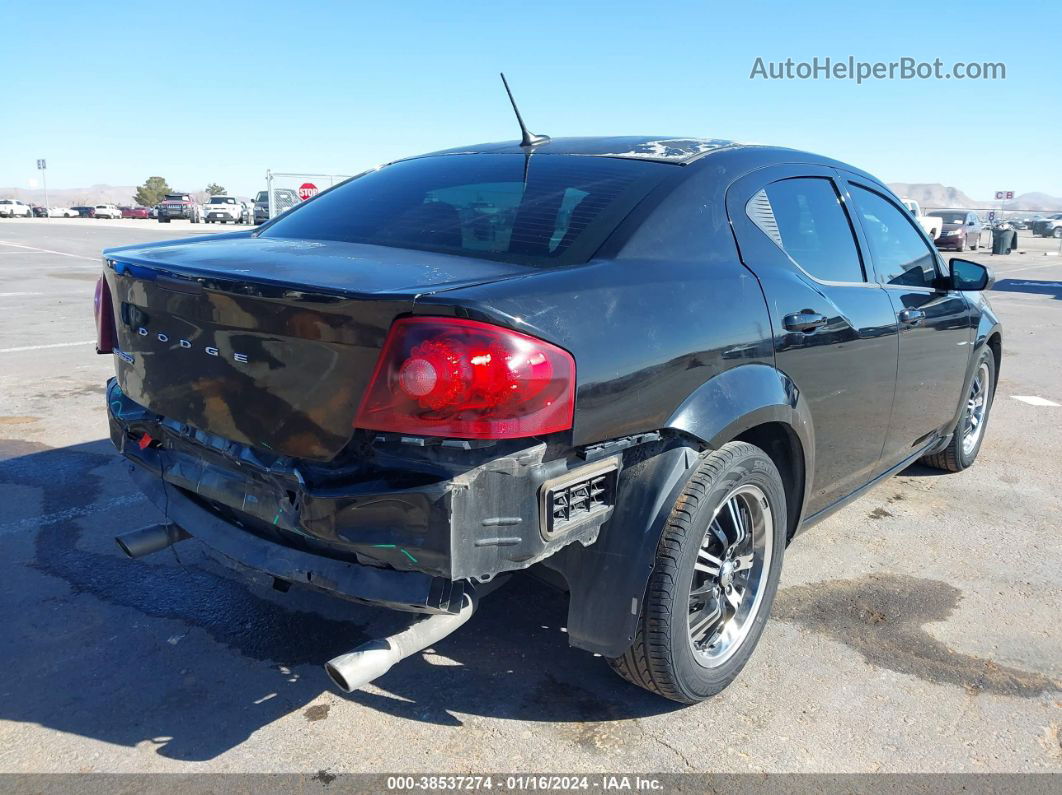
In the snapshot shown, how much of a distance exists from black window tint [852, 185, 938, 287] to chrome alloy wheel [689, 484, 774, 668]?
1483 millimetres

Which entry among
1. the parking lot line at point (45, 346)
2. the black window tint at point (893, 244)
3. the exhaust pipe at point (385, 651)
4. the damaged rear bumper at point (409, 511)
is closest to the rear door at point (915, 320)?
the black window tint at point (893, 244)

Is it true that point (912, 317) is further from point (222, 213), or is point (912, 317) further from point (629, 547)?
point (222, 213)

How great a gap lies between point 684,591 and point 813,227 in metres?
1.65

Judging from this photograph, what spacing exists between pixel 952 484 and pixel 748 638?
9.19 feet

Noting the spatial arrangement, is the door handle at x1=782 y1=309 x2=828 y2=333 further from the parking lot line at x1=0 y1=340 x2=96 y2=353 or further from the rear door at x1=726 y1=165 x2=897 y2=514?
the parking lot line at x1=0 y1=340 x2=96 y2=353

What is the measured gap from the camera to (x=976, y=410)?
5.26m

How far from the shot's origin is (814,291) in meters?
3.07

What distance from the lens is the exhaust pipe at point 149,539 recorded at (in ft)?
9.23

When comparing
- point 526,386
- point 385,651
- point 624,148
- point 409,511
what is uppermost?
point 624,148

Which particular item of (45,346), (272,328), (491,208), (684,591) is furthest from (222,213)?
(684,591)

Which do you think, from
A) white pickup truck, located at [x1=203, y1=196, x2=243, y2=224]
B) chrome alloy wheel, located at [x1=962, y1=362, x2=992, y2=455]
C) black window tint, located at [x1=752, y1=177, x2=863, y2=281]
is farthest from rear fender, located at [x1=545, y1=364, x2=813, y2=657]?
white pickup truck, located at [x1=203, y1=196, x2=243, y2=224]

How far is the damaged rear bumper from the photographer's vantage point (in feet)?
6.45

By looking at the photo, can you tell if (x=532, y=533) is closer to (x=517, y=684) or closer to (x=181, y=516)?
(x=517, y=684)

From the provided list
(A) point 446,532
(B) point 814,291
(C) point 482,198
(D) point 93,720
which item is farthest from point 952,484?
(D) point 93,720
